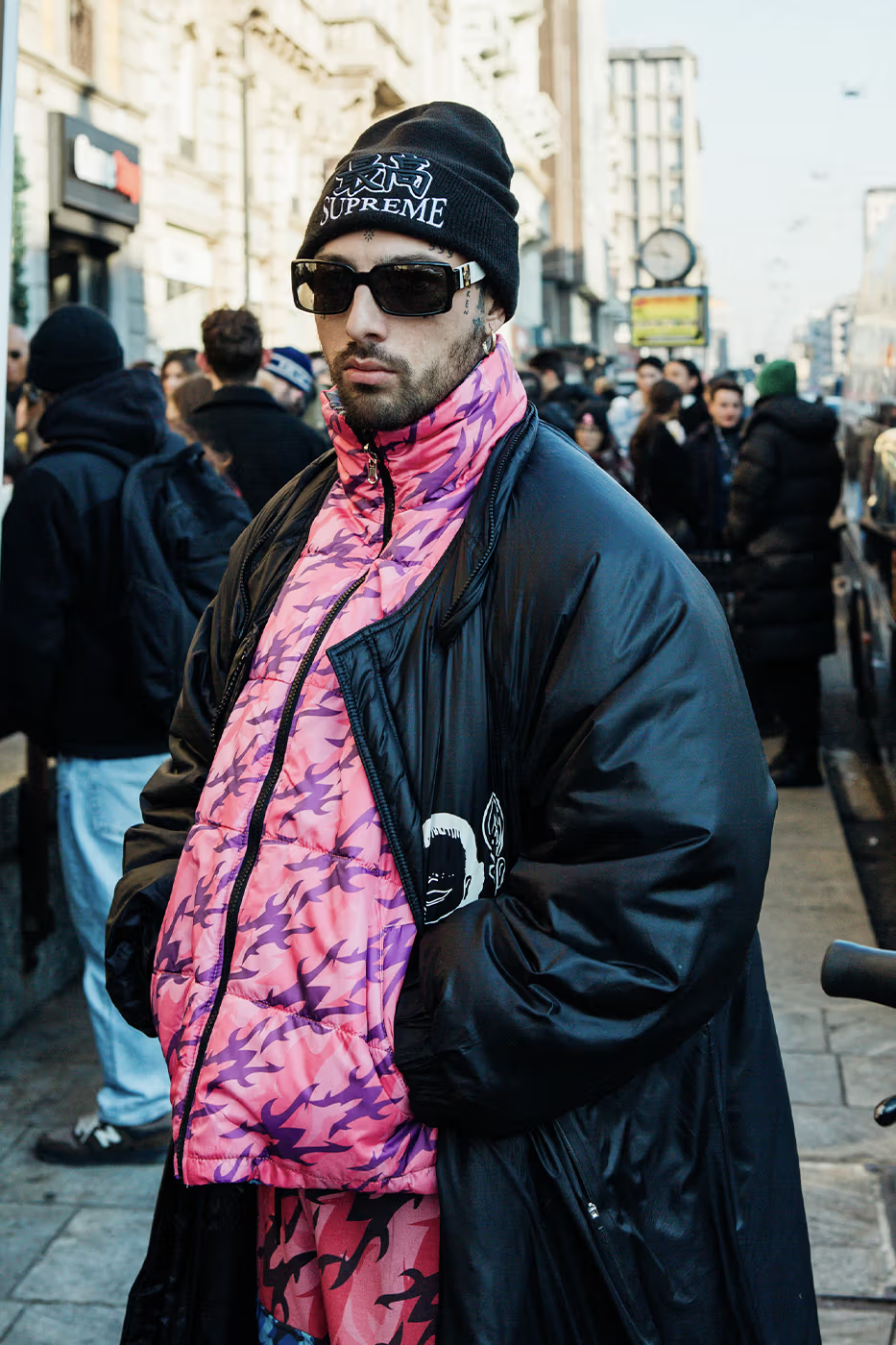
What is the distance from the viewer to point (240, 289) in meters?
24.8

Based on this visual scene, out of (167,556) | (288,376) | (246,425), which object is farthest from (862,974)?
(288,376)

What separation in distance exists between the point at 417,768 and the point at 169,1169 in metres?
0.62

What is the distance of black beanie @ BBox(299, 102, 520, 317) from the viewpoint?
1914mm

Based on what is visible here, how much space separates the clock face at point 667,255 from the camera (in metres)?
19.5

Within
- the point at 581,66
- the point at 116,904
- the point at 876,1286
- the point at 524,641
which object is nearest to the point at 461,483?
the point at 524,641

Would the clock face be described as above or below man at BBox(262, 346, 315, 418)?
above

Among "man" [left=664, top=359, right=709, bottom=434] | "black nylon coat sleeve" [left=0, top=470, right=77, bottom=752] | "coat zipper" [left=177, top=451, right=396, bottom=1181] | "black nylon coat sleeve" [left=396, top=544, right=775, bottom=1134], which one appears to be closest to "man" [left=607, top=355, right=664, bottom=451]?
"man" [left=664, top=359, right=709, bottom=434]

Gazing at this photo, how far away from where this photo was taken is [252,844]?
189 centimetres

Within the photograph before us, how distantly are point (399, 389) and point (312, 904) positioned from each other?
615mm

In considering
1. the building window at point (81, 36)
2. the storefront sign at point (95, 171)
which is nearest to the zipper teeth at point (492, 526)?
the storefront sign at point (95, 171)

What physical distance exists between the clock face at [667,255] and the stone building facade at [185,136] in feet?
20.0

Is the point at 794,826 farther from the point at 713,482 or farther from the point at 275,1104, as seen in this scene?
the point at 275,1104

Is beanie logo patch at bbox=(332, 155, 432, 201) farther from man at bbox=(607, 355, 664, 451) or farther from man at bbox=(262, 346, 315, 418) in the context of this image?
man at bbox=(607, 355, 664, 451)

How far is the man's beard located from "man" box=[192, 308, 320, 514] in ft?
11.9
